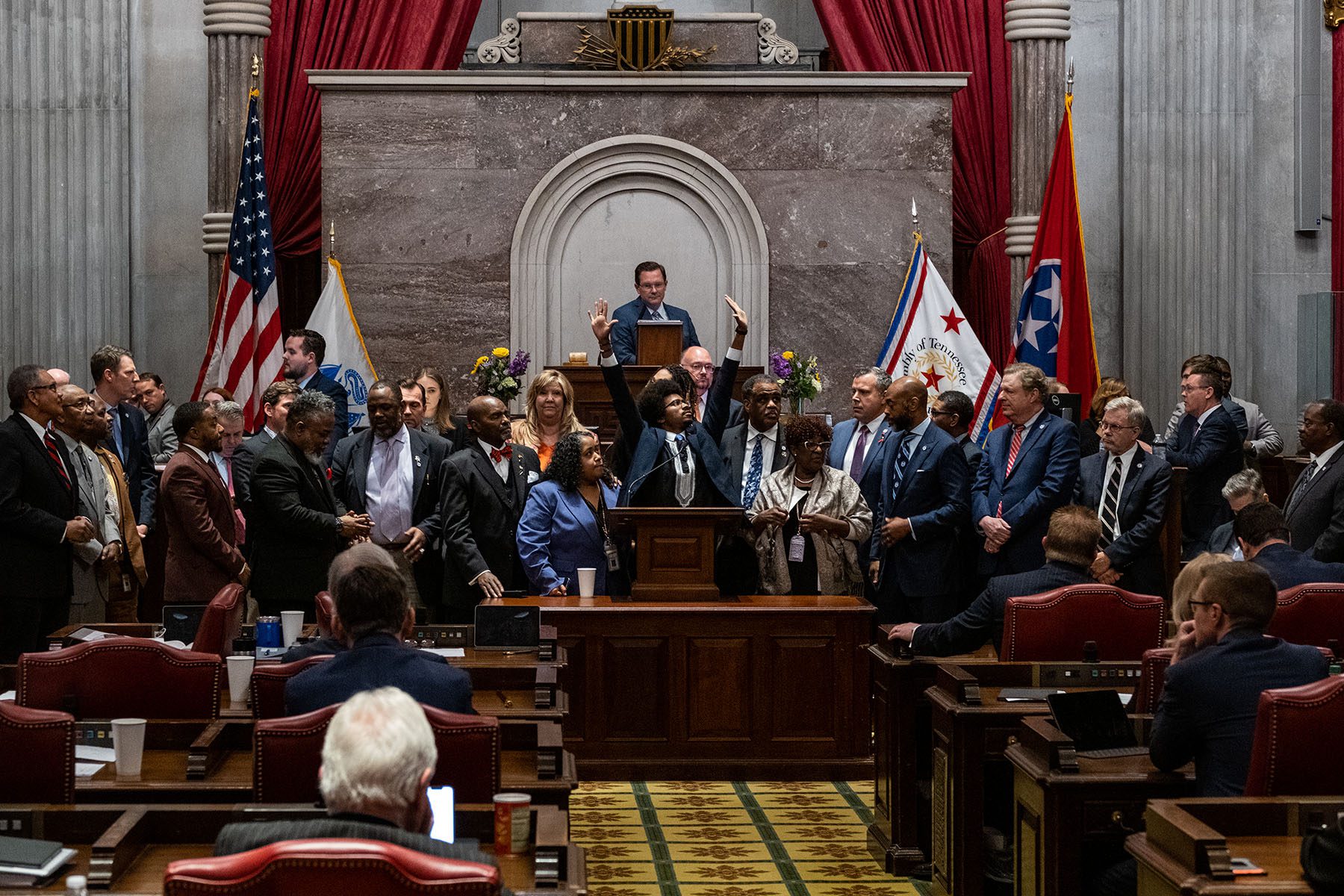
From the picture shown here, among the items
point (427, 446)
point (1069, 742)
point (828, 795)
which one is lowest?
point (828, 795)

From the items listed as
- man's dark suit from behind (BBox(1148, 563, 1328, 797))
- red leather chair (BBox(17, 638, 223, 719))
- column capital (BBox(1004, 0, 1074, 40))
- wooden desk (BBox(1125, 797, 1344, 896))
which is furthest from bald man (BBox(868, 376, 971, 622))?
column capital (BBox(1004, 0, 1074, 40))

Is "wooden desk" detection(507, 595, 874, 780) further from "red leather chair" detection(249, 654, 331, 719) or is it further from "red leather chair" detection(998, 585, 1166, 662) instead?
"red leather chair" detection(249, 654, 331, 719)

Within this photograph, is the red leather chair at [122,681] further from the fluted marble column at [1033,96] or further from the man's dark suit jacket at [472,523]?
the fluted marble column at [1033,96]

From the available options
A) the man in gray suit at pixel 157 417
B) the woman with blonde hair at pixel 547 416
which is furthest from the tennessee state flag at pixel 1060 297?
the man in gray suit at pixel 157 417

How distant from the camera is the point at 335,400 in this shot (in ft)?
28.7

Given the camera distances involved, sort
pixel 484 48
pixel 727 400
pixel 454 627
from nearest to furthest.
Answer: pixel 454 627
pixel 727 400
pixel 484 48

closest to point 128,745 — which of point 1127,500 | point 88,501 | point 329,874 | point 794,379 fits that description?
point 329,874

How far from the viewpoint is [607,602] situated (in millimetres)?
6996

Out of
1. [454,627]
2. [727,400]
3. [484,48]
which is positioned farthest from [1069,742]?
[484,48]

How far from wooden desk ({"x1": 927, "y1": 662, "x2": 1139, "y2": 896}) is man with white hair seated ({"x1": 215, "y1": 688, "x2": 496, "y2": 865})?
2297mm

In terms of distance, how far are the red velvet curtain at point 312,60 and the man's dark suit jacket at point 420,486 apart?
15.3 ft

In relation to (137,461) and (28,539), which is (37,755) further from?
(137,461)

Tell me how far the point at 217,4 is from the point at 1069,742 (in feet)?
31.8

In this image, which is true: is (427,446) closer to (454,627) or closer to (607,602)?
(607,602)
